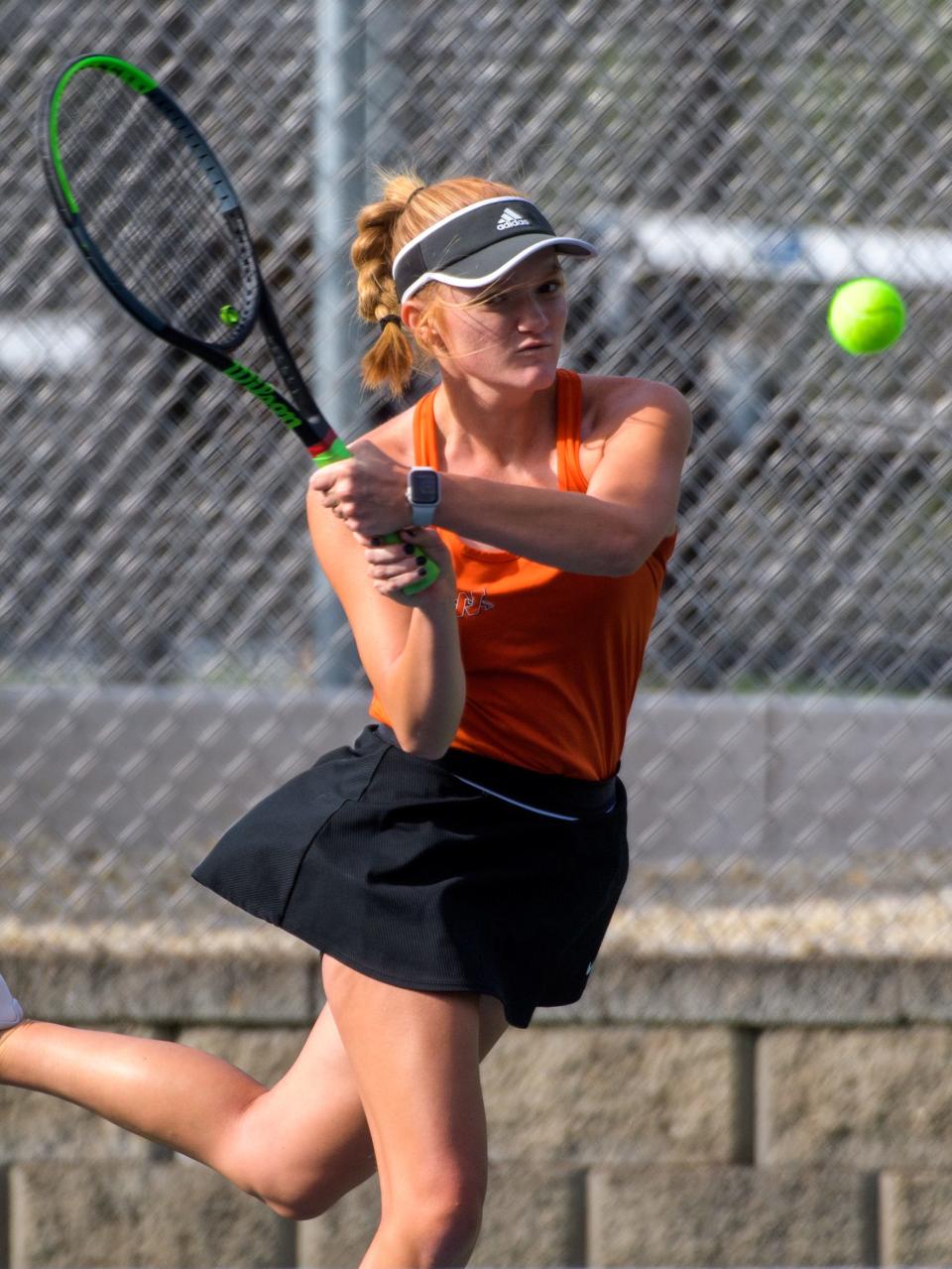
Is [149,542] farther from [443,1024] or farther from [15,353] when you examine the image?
[443,1024]

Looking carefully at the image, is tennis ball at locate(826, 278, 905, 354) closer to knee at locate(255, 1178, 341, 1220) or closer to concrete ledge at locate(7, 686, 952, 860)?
concrete ledge at locate(7, 686, 952, 860)

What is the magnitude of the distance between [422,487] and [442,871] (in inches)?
22.8

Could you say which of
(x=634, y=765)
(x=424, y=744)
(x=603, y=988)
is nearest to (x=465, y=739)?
(x=424, y=744)

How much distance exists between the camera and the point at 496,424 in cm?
237

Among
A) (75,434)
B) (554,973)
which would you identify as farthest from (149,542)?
(554,973)

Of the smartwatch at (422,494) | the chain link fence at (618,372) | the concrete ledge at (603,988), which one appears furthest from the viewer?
the chain link fence at (618,372)

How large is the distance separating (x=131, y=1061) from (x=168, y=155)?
4.74ft

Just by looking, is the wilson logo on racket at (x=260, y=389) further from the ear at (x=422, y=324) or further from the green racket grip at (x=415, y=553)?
the ear at (x=422, y=324)

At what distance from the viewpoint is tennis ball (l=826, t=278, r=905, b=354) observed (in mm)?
2930

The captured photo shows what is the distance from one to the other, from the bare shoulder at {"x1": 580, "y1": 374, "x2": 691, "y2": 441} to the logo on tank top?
0.85 feet

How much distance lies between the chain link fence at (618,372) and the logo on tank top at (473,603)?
4.18ft

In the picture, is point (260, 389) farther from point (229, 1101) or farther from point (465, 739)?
point (229, 1101)

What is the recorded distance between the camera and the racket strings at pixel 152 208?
2779 millimetres

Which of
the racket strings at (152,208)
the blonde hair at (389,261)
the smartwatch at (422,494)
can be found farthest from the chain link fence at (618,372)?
the smartwatch at (422,494)
